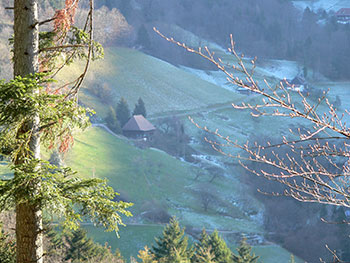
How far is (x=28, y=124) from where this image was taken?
12.8 feet

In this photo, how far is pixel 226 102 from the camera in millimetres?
61250

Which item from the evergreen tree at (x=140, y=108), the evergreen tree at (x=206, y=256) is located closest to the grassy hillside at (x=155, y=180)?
the evergreen tree at (x=140, y=108)

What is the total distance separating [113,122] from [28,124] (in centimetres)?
4297

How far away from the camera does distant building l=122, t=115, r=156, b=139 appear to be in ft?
157

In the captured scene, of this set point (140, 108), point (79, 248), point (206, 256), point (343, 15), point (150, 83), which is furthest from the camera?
point (343, 15)

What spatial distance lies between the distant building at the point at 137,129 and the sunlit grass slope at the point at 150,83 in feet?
13.3

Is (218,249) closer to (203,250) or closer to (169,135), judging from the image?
(203,250)

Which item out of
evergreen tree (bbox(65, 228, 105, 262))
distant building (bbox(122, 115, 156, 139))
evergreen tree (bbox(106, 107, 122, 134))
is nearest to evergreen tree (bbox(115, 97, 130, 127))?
distant building (bbox(122, 115, 156, 139))

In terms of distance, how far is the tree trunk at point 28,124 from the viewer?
3.87 meters

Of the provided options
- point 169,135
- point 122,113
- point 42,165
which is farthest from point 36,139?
point 122,113

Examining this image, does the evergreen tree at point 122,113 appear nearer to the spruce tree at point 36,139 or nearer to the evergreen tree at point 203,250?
the evergreen tree at point 203,250

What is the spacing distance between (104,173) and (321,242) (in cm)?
1670

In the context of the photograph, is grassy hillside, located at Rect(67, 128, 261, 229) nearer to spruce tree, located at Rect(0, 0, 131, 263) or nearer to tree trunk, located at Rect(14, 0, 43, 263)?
spruce tree, located at Rect(0, 0, 131, 263)

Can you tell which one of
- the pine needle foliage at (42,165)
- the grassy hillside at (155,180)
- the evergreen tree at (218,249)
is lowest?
the grassy hillside at (155,180)
